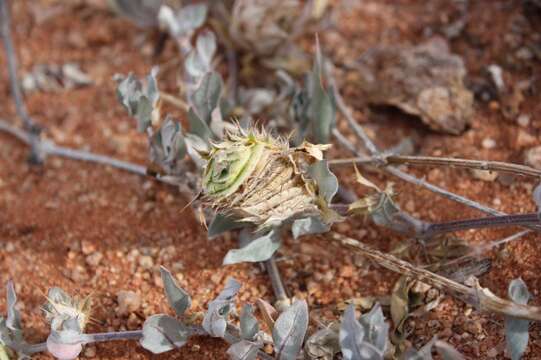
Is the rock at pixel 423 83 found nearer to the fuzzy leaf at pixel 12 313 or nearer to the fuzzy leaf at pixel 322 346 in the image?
the fuzzy leaf at pixel 322 346

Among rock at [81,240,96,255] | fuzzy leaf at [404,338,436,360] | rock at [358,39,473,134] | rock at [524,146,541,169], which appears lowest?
rock at [81,240,96,255]

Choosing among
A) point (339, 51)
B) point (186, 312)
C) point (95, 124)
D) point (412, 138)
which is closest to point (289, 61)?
point (339, 51)

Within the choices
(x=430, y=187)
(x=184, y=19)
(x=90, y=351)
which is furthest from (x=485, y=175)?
(x=90, y=351)

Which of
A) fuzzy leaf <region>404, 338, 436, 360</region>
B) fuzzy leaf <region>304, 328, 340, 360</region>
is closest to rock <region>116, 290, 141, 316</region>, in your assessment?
fuzzy leaf <region>304, 328, 340, 360</region>

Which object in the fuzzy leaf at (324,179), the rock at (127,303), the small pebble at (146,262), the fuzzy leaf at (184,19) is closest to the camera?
the fuzzy leaf at (324,179)

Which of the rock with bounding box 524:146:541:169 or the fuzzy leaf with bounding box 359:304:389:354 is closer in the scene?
the fuzzy leaf with bounding box 359:304:389:354

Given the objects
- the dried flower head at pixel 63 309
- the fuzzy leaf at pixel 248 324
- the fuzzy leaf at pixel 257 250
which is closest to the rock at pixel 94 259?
the dried flower head at pixel 63 309

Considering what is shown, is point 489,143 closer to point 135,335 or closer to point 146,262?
point 146,262

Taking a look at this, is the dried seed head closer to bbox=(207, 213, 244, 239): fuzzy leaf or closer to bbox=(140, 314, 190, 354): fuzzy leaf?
bbox=(207, 213, 244, 239): fuzzy leaf
